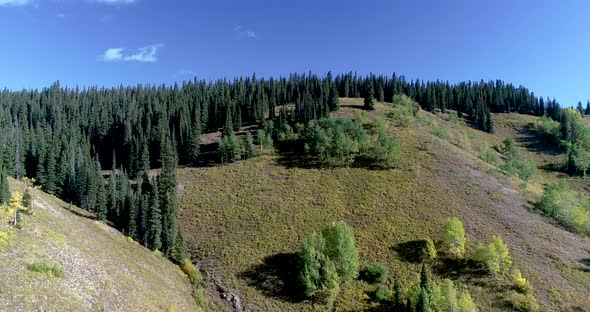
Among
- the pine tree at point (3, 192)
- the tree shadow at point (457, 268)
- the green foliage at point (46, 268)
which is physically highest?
the pine tree at point (3, 192)

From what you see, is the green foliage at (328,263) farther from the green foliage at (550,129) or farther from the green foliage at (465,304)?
the green foliage at (550,129)

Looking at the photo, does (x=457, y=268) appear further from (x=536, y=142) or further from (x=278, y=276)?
(x=536, y=142)

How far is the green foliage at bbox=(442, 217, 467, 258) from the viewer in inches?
2662

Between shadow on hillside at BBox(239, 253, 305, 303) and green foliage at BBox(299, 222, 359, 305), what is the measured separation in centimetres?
199

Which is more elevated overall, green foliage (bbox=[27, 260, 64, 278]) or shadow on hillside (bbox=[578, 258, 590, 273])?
green foliage (bbox=[27, 260, 64, 278])

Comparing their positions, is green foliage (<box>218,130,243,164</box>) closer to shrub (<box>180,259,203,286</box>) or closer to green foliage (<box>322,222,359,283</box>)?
shrub (<box>180,259,203,286</box>)

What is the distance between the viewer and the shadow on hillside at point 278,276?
6106 cm

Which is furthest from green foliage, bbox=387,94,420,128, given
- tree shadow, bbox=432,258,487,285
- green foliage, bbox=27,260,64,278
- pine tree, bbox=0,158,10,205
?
green foliage, bbox=27,260,64,278

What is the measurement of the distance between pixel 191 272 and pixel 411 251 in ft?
118

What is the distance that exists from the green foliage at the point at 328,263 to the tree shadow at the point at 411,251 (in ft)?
28.1

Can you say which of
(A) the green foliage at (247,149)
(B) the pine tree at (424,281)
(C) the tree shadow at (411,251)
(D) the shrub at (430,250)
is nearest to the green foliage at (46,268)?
(B) the pine tree at (424,281)

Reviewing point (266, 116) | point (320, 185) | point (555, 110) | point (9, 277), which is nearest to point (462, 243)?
point (320, 185)

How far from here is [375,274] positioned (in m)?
62.8

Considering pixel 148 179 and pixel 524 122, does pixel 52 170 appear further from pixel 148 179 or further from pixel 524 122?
pixel 524 122
